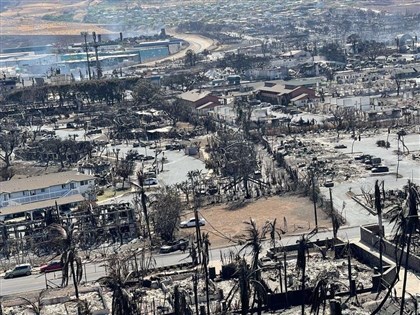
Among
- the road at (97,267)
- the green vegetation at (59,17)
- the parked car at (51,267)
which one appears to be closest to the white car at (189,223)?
the road at (97,267)

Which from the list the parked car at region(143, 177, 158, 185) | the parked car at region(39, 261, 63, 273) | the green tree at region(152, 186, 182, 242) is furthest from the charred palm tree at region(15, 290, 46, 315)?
the parked car at region(143, 177, 158, 185)

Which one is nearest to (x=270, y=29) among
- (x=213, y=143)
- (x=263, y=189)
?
(x=213, y=143)

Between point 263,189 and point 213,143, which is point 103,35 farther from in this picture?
point 263,189

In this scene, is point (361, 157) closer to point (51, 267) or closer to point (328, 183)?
point (328, 183)

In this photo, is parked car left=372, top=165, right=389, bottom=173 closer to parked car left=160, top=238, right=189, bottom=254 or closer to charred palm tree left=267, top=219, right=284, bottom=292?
charred palm tree left=267, top=219, right=284, bottom=292

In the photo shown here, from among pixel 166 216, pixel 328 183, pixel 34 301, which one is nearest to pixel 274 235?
pixel 166 216

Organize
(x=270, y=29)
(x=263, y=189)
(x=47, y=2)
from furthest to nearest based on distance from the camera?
(x=47, y=2) < (x=270, y=29) < (x=263, y=189)
